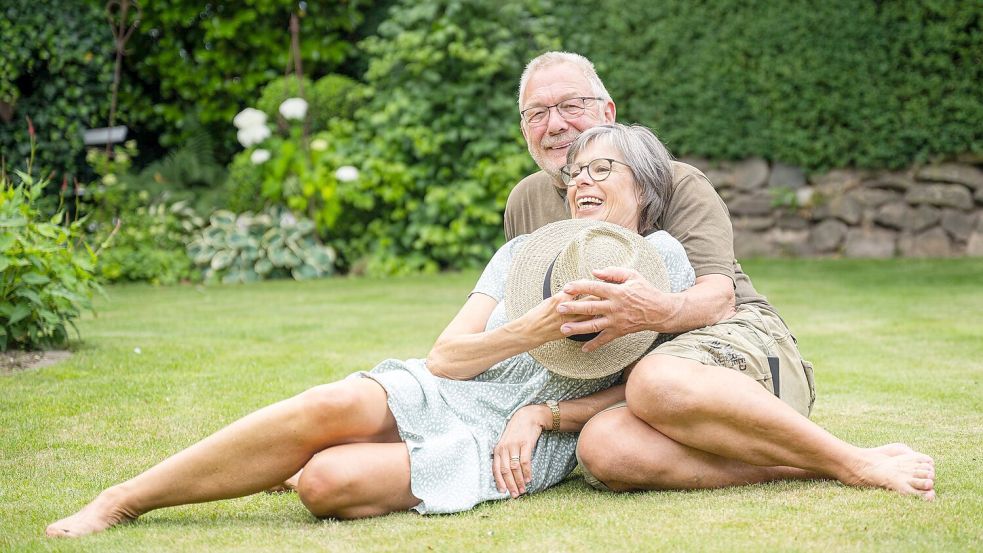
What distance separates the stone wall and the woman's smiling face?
23.8 feet

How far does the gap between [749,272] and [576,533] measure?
22.6 feet

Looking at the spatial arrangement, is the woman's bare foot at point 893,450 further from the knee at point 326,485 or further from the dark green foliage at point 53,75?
the dark green foliage at point 53,75

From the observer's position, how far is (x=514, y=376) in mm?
3021

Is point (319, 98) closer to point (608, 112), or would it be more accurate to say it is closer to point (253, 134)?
point (253, 134)

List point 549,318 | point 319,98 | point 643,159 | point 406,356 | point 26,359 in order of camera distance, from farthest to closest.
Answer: point 319,98
point 406,356
point 26,359
point 643,159
point 549,318

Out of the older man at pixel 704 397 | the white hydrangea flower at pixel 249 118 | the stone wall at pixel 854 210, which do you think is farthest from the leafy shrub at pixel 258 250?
the older man at pixel 704 397

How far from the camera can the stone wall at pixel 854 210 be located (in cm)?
949

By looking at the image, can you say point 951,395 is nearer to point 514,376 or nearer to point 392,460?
point 514,376

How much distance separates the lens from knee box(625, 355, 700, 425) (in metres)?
2.71

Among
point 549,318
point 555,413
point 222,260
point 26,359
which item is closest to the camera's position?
point 549,318

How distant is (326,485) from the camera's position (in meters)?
2.62

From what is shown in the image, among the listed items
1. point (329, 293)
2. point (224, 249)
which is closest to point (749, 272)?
point (329, 293)

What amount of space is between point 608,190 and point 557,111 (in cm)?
58

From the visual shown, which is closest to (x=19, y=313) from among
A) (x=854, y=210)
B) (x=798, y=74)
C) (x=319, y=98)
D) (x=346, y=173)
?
(x=346, y=173)
